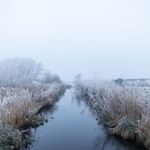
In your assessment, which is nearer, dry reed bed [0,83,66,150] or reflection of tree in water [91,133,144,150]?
dry reed bed [0,83,66,150]

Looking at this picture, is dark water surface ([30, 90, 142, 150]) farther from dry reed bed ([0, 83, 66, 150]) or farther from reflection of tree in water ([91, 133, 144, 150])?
dry reed bed ([0, 83, 66, 150])

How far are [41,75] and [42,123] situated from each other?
5009 centimetres

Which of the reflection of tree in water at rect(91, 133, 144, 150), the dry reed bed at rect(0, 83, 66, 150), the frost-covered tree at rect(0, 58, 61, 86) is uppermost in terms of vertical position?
the frost-covered tree at rect(0, 58, 61, 86)

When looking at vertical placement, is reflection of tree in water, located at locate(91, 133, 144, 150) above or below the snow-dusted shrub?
below

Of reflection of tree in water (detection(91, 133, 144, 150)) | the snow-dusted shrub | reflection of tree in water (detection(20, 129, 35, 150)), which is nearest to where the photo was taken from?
reflection of tree in water (detection(20, 129, 35, 150))

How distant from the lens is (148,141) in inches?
306

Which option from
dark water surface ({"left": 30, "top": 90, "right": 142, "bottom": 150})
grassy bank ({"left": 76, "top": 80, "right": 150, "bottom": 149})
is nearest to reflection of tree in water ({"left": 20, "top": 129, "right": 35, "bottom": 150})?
dark water surface ({"left": 30, "top": 90, "right": 142, "bottom": 150})

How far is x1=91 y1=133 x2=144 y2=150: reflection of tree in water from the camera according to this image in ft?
27.4

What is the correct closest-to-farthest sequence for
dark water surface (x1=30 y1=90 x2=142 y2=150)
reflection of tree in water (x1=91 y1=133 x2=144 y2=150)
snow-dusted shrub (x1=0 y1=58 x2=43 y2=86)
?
reflection of tree in water (x1=91 y1=133 x2=144 y2=150), dark water surface (x1=30 y1=90 x2=142 y2=150), snow-dusted shrub (x1=0 y1=58 x2=43 y2=86)

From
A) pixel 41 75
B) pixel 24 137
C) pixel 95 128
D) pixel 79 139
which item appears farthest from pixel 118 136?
pixel 41 75

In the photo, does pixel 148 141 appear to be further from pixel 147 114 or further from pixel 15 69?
pixel 15 69

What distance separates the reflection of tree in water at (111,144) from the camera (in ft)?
27.4

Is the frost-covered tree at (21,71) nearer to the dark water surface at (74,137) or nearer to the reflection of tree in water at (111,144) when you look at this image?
the dark water surface at (74,137)

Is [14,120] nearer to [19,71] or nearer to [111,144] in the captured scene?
[111,144]
